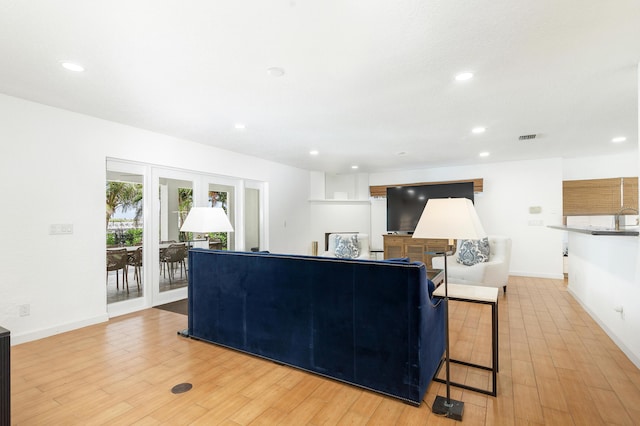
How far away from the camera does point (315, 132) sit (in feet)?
14.5

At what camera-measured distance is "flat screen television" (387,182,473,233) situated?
22.6 feet

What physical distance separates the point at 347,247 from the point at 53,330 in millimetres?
4206

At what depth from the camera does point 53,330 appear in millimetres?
3346

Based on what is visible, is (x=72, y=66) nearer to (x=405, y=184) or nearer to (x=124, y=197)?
(x=124, y=197)

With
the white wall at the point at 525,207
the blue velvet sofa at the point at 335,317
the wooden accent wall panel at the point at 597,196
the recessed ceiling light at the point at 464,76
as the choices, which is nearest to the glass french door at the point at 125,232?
the blue velvet sofa at the point at 335,317

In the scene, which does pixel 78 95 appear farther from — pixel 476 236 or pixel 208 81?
pixel 476 236

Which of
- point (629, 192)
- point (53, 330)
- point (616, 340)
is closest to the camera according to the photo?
point (616, 340)

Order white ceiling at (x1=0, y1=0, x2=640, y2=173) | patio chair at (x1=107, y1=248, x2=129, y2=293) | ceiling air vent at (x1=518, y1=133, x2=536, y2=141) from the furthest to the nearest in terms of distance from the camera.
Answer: ceiling air vent at (x1=518, y1=133, x2=536, y2=141) < patio chair at (x1=107, y1=248, x2=129, y2=293) < white ceiling at (x1=0, y1=0, x2=640, y2=173)

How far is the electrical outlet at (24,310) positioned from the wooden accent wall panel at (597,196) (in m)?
8.76

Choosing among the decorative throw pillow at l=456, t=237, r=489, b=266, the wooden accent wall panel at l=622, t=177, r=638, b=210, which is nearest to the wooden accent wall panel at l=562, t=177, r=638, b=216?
the wooden accent wall panel at l=622, t=177, r=638, b=210

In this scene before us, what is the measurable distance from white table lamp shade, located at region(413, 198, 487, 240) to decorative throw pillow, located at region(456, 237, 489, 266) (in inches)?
137

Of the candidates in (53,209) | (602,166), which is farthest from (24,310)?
(602,166)

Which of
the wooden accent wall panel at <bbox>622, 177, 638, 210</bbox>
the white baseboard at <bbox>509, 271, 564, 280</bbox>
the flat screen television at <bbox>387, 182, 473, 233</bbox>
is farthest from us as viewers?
the flat screen television at <bbox>387, 182, 473, 233</bbox>

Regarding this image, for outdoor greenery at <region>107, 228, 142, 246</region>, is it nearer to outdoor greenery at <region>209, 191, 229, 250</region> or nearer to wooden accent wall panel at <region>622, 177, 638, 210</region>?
outdoor greenery at <region>209, 191, 229, 250</region>
